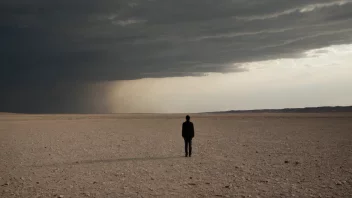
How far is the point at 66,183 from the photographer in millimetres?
10453

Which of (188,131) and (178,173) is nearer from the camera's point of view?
(178,173)

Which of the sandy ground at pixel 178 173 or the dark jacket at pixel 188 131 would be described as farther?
the dark jacket at pixel 188 131

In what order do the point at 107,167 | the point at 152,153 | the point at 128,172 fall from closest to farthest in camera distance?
the point at 128,172 → the point at 107,167 → the point at 152,153

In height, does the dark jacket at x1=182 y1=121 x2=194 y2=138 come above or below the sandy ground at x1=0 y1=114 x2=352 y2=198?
above

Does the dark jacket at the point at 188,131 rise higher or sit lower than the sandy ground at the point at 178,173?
higher

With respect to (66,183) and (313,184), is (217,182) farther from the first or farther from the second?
(66,183)

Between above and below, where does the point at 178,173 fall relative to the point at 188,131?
below

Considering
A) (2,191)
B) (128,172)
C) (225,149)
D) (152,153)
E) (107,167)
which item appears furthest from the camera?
(225,149)

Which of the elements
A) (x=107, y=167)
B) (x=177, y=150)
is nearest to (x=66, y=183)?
(x=107, y=167)

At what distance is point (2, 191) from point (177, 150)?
9485 millimetres

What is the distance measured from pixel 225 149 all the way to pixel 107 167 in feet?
23.0

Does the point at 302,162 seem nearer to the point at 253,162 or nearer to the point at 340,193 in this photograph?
the point at 253,162

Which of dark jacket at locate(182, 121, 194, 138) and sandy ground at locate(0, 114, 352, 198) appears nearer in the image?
sandy ground at locate(0, 114, 352, 198)

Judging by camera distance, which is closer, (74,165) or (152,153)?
(74,165)
